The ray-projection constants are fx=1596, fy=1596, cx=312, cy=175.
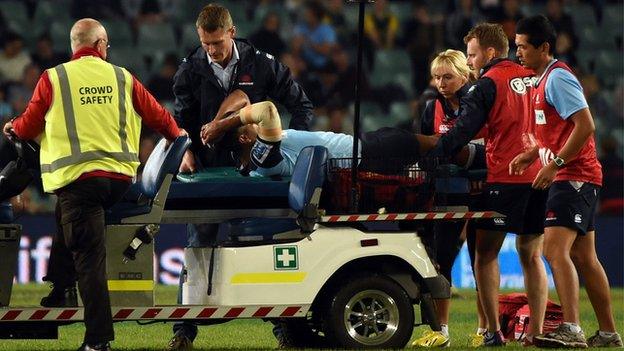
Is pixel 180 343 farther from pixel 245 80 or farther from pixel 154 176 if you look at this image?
pixel 245 80

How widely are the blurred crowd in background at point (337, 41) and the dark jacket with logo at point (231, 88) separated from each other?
26.6 feet

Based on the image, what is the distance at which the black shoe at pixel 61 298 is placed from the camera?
8344 millimetres

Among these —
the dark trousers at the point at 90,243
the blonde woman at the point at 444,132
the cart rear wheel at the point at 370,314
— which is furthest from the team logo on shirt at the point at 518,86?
the dark trousers at the point at 90,243

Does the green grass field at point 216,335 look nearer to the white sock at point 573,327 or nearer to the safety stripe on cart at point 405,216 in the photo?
the white sock at point 573,327

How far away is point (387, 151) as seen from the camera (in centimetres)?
884

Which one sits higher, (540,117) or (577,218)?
(540,117)

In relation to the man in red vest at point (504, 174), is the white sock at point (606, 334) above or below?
below

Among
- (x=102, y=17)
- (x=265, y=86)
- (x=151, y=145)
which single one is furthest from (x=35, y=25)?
(x=265, y=86)

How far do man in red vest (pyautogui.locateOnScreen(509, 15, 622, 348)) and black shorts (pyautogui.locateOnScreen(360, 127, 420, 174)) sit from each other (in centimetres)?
59

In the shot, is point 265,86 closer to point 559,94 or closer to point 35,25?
point 559,94

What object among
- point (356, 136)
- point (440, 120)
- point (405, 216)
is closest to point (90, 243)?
point (356, 136)

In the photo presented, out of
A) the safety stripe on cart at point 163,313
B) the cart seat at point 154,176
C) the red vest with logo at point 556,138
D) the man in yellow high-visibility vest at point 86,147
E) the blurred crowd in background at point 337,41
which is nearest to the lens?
the man in yellow high-visibility vest at point 86,147

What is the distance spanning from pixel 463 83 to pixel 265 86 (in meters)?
1.20

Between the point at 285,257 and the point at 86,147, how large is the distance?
127 centimetres
